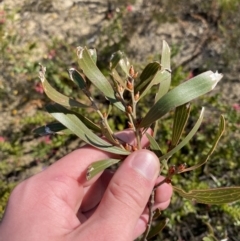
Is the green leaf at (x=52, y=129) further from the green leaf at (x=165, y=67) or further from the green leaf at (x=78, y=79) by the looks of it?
the green leaf at (x=165, y=67)

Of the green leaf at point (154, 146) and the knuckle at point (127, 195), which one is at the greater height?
Answer: the green leaf at point (154, 146)

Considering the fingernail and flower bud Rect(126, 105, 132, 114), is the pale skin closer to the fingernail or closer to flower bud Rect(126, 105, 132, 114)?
the fingernail

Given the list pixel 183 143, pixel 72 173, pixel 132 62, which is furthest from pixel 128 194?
pixel 132 62

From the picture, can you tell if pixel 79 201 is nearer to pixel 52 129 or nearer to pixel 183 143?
pixel 52 129

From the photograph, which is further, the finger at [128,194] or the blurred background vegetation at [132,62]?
the blurred background vegetation at [132,62]

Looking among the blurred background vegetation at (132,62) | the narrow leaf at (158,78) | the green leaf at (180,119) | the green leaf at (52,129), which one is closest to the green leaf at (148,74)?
the narrow leaf at (158,78)

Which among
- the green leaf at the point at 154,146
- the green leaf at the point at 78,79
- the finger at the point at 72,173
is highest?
the green leaf at the point at 78,79
